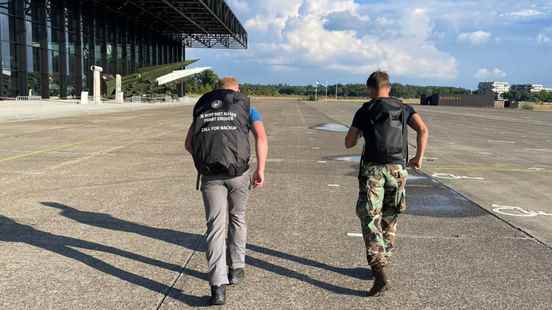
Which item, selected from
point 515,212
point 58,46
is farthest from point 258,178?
point 58,46

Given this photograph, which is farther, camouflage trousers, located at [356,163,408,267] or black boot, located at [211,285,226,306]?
camouflage trousers, located at [356,163,408,267]

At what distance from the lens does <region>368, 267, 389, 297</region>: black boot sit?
394 cm

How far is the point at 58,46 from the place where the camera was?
4509 centimetres

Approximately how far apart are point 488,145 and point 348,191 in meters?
10.8

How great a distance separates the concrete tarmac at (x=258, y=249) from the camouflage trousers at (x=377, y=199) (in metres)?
0.38

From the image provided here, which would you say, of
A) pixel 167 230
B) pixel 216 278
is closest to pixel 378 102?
pixel 216 278

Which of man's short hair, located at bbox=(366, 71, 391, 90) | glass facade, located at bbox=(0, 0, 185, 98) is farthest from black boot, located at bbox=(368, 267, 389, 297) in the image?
glass facade, located at bbox=(0, 0, 185, 98)

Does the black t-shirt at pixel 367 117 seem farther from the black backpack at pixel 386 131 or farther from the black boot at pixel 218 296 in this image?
the black boot at pixel 218 296

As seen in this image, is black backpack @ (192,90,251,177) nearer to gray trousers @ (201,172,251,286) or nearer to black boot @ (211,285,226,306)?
gray trousers @ (201,172,251,286)

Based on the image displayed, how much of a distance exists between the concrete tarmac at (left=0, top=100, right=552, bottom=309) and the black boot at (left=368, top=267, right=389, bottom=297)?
0.29ft

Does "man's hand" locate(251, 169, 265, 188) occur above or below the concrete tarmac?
above

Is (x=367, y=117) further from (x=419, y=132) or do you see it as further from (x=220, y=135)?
(x=220, y=135)

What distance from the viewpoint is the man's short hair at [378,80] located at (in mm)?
4068

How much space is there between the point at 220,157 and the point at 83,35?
170ft
